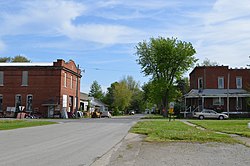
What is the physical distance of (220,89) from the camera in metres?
62.1

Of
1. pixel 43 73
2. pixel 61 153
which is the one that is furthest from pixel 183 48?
pixel 61 153

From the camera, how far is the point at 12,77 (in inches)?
2472

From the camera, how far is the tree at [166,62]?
65.9m

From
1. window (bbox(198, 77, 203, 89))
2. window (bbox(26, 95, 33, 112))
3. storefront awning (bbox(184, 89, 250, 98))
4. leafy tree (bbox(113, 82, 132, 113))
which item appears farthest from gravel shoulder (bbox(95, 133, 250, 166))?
leafy tree (bbox(113, 82, 132, 113))

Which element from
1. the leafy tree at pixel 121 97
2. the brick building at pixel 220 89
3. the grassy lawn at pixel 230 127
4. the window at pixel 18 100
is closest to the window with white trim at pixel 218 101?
the brick building at pixel 220 89

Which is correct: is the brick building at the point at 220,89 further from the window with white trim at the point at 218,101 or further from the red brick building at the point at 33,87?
the red brick building at the point at 33,87

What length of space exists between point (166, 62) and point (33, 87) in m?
23.9

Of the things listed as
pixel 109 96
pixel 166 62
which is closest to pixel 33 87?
pixel 166 62

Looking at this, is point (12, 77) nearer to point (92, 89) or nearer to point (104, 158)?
point (104, 158)

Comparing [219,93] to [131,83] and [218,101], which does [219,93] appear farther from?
[131,83]

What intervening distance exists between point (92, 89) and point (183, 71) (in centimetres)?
7618

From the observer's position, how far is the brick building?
2298 inches

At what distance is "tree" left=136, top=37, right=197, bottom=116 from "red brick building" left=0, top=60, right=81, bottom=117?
661 inches

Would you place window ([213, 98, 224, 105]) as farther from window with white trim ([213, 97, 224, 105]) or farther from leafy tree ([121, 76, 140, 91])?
leafy tree ([121, 76, 140, 91])
